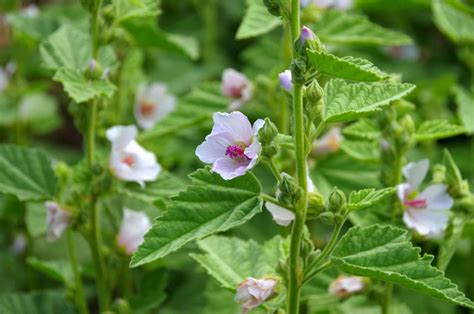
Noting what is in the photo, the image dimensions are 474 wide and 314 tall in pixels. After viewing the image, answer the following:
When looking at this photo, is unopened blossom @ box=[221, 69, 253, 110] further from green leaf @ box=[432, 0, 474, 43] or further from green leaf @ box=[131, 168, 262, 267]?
green leaf @ box=[131, 168, 262, 267]

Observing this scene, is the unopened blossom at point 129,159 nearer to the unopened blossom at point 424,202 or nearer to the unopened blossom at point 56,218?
the unopened blossom at point 56,218

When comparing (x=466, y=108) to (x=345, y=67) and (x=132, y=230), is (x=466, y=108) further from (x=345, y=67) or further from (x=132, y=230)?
(x=345, y=67)

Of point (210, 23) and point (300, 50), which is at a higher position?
point (300, 50)

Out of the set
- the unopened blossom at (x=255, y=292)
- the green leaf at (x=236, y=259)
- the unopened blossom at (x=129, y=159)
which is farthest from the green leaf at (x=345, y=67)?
the unopened blossom at (x=129, y=159)

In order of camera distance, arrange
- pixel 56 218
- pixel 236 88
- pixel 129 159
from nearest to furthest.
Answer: pixel 56 218
pixel 129 159
pixel 236 88

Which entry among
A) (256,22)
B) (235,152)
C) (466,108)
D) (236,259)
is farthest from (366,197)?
(466,108)

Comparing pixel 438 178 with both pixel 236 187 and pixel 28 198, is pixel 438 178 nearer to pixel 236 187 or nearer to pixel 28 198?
pixel 236 187

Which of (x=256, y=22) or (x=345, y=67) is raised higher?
(x=345, y=67)

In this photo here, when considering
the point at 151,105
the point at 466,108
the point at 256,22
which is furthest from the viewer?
the point at 151,105

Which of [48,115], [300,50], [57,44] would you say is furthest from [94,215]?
[48,115]
